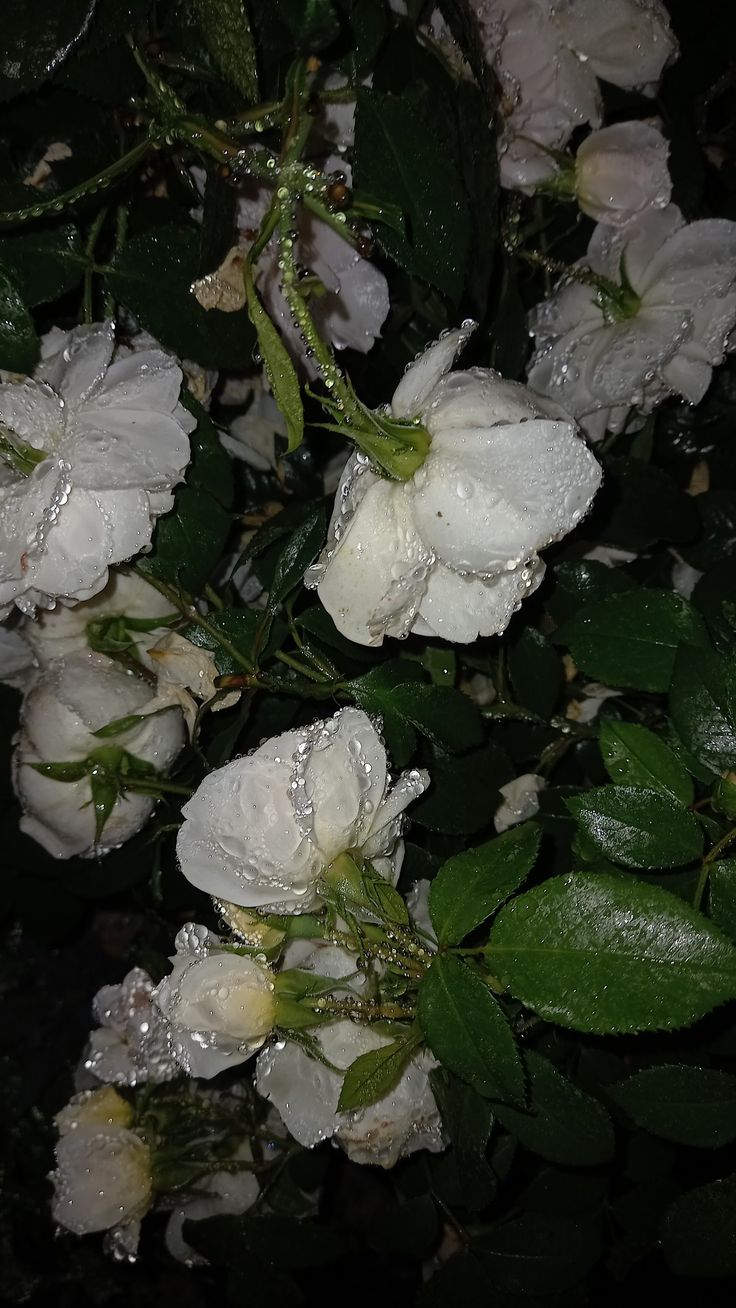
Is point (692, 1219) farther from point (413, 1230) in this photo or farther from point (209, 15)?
point (209, 15)

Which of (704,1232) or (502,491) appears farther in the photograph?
(704,1232)

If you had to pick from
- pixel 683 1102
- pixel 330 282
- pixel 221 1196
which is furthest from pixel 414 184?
pixel 221 1196

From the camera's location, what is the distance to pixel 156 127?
49 cm

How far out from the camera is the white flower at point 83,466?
0.49 metres

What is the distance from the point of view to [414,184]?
1.58 feet

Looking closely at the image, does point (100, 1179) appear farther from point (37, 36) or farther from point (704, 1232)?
point (37, 36)

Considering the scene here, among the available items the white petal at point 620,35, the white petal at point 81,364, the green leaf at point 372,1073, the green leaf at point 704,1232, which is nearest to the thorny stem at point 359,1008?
the green leaf at point 372,1073

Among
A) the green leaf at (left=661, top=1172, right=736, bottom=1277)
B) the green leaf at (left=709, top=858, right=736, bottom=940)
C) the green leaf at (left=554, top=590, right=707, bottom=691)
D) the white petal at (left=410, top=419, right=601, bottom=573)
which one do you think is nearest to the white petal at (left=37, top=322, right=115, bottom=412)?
the white petal at (left=410, top=419, right=601, bottom=573)

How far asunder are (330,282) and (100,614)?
252 millimetres

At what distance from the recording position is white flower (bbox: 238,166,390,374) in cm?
55

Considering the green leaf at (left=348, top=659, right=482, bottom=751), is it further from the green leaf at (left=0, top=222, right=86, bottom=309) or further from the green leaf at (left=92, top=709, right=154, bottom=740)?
the green leaf at (left=0, top=222, right=86, bottom=309)

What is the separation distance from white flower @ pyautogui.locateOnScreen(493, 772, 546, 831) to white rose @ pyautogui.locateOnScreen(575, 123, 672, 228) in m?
0.37

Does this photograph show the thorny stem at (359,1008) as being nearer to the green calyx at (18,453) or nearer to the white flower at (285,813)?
the white flower at (285,813)

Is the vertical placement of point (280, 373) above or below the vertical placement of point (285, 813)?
above
